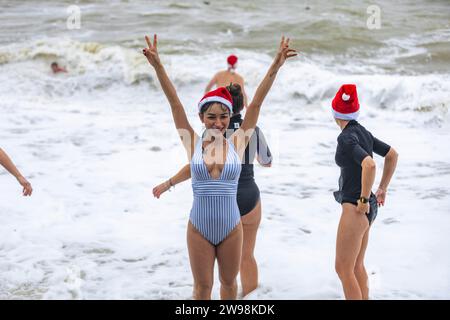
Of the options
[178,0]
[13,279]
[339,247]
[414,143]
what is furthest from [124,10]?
[339,247]

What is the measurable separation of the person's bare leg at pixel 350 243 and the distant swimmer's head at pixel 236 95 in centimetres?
106

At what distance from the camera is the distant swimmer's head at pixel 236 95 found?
4.63 metres

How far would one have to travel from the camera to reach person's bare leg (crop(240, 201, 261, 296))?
4.98 metres

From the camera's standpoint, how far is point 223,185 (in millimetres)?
4035

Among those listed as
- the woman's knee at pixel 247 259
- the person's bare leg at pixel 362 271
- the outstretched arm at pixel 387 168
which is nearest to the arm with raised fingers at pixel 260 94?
the outstretched arm at pixel 387 168

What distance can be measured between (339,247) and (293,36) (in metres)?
17.0

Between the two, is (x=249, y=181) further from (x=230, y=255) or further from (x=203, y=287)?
(x=203, y=287)

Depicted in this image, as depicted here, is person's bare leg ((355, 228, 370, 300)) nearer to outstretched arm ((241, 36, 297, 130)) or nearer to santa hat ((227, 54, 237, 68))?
outstretched arm ((241, 36, 297, 130))

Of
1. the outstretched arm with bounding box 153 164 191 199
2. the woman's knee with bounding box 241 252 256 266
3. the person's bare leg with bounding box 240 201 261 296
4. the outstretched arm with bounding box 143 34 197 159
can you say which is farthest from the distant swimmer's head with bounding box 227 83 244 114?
the woman's knee with bounding box 241 252 256 266

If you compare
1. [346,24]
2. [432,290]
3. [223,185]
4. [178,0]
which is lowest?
[432,290]

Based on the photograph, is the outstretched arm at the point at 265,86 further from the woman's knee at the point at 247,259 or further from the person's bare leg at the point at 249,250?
the woman's knee at the point at 247,259

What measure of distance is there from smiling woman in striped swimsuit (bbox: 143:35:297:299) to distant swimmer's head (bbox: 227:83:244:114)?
498mm

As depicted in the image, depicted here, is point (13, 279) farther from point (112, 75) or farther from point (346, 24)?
point (346, 24)

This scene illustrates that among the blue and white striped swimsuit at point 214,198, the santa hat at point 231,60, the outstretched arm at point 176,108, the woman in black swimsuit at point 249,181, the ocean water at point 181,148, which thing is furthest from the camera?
the santa hat at point 231,60
